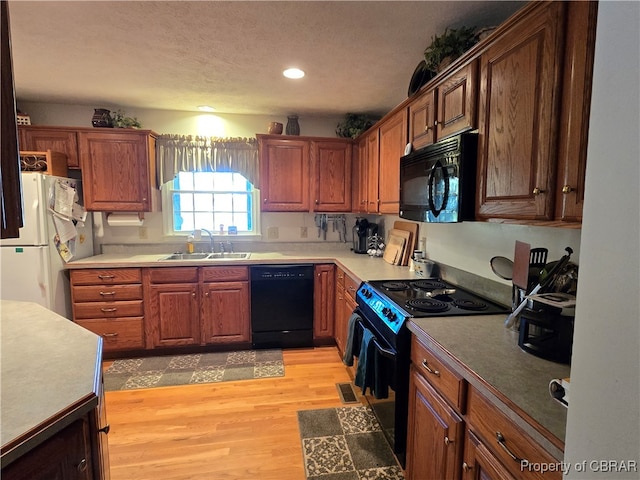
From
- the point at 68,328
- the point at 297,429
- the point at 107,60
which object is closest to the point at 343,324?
the point at 297,429

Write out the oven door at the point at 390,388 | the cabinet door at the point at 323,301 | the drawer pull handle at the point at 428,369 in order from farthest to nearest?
the cabinet door at the point at 323,301 → the oven door at the point at 390,388 → the drawer pull handle at the point at 428,369

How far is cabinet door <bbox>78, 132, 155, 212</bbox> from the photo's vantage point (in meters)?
3.20

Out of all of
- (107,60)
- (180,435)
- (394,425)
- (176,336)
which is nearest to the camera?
(394,425)

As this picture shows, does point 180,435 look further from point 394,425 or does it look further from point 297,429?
point 394,425

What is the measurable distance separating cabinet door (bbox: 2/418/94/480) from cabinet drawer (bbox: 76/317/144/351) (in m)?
2.30

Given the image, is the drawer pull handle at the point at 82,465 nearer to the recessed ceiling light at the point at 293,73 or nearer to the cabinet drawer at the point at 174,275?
the cabinet drawer at the point at 174,275

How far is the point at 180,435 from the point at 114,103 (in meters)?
3.09

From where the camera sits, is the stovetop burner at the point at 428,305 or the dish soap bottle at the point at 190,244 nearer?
the stovetop burner at the point at 428,305

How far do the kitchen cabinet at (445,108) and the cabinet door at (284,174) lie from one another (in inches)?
60.9

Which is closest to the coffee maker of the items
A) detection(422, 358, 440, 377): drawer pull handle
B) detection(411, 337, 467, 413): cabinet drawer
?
detection(411, 337, 467, 413): cabinet drawer

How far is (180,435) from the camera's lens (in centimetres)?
209

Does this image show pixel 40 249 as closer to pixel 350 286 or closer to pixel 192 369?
pixel 192 369

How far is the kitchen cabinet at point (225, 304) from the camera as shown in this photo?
3186 millimetres

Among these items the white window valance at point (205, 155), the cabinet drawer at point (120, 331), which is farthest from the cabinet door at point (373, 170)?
the cabinet drawer at point (120, 331)
